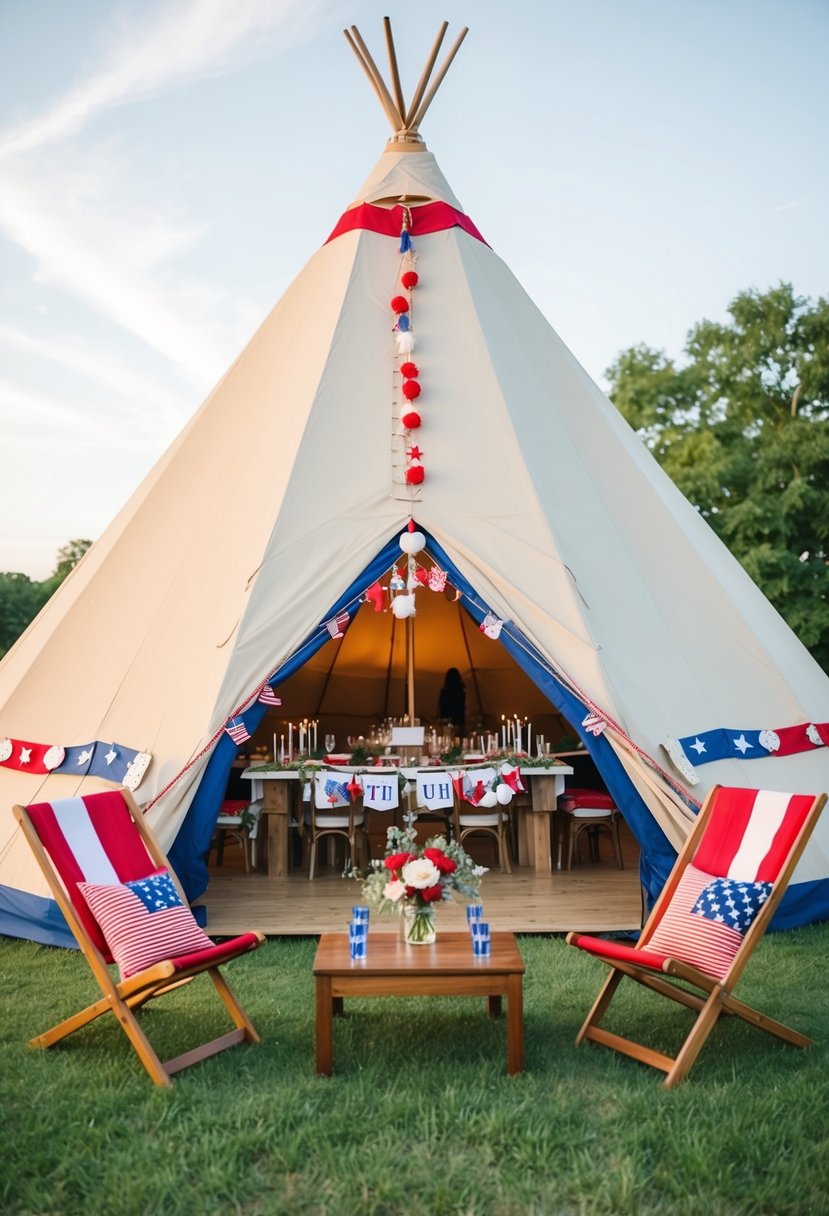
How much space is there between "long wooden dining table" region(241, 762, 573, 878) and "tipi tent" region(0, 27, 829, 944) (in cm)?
152

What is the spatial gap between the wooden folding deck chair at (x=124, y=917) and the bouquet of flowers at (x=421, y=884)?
0.58 m

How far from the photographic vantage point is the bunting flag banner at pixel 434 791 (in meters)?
6.90

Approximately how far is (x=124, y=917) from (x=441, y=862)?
1366mm

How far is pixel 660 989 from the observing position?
3.83m

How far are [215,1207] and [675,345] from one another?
1984cm

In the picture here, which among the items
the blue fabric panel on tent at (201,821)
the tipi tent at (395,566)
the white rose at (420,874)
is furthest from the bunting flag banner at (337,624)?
the white rose at (420,874)

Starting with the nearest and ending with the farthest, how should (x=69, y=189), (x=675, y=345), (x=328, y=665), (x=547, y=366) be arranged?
(x=547, y=366) < (x=69, y=189) < (x=328, y=665) < (x=675, y=345)

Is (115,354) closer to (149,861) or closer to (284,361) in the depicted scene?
(284,361)

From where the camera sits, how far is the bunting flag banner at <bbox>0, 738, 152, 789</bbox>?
18.5 feet

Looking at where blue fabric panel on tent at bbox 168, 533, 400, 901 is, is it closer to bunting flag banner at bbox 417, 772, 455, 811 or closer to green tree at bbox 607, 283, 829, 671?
bunting flag banner at bbox 417, 772, 455, 811

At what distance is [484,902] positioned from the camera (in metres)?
6.39

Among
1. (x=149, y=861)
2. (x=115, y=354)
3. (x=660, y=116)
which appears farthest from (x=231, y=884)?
(x=660, y=116)

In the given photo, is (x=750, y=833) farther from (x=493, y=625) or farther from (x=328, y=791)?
(x=328, y=791)

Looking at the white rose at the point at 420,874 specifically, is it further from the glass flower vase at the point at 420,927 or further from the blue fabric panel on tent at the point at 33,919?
the blue fabric panel on tent at the point at 33,919
